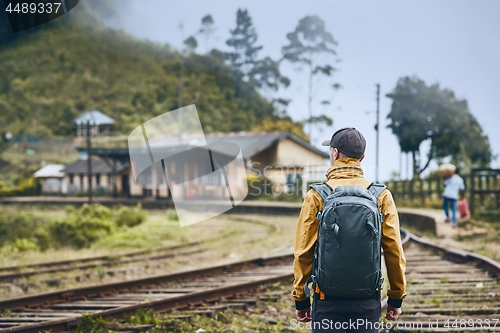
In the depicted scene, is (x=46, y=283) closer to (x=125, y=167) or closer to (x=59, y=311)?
(x=59, y=311)

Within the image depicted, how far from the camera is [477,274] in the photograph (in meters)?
7.10

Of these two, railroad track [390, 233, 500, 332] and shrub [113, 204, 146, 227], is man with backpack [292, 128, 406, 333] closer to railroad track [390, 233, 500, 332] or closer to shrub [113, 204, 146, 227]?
railroad track [390, 233, 500, 332]

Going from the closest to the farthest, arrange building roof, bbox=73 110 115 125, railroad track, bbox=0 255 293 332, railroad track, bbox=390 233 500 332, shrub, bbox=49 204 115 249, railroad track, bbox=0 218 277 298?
railroad track, bbox=390 233 500 332
railroad track, bbox=0 255 293 332
railroad track, bbox=0 218 277 298
shrub, bbox=49 204 115 249
building roof, bbox=73 110 115 125

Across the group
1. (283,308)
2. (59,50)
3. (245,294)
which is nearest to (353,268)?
(283,308)

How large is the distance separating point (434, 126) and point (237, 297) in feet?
32.2

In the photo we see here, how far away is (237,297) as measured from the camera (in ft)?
21.1

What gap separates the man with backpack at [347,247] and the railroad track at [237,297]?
2.43 metres

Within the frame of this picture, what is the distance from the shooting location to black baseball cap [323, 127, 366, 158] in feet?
8.53

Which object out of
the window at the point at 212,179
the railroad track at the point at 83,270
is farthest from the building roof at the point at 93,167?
the railroad track at the point at 83,270

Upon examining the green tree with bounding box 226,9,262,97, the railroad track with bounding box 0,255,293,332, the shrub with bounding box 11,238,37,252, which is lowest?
the shrub with bounding box 11,238,37,252

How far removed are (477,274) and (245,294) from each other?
10.2ft

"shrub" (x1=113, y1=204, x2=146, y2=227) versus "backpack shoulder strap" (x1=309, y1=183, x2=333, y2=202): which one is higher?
"backpack shoulder strap" (x1=309, y1=183, x2=333, y2=202)

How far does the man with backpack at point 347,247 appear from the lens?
2.39 m

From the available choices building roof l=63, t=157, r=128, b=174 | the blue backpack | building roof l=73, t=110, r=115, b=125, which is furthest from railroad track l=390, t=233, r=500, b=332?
building roof l=63, t=157, r=128, b=174
